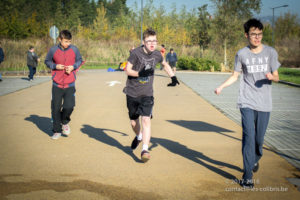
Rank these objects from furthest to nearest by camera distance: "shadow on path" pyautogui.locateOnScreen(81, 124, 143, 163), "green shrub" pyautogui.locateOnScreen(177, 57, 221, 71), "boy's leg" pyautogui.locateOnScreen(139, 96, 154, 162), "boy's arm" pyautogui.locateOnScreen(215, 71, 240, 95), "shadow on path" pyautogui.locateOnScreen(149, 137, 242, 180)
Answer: "green shrub" pyautogui.locateOnScreen(177, 57, 221, 71) → "shadow on path" pyautogui.locateOnScreen(81, 124, 143, 163) → "boy's leg" pyautogui.locateOnScreen(139, 96, 154, 162) → "shadow on path" pyautogui.locateOnScreen(149, 137, 242, 180) → "boy's arm" pyautogui.locateOnScreen(215, 71, 240, 95)

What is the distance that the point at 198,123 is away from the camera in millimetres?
8258

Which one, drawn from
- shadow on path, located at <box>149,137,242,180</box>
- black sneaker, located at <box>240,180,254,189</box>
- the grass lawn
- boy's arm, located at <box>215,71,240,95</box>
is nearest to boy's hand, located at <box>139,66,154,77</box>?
boy's arm, located at <box>215,71,240,95</box>

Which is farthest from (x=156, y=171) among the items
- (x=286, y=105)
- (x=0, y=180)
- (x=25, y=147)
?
(x=286, y=105)

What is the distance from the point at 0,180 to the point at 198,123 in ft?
16.0

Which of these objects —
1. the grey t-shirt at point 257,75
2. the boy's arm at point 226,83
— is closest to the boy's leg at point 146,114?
the boy's arm at point 226,83

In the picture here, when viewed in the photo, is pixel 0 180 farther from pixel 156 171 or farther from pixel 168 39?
pixel 168 39

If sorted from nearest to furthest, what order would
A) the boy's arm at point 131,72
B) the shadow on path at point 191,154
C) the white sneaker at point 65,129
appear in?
the shadow on path at point 191,154, the boy's arm at point 131,72, the white sneaker at point 65,129

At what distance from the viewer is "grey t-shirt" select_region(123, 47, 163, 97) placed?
5.18 m

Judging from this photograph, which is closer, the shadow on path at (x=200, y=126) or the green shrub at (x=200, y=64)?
the shadow on path at (x=200, y=126)

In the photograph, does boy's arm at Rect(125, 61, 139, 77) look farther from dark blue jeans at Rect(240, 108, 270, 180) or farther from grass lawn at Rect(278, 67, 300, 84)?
grass lawn at Rect(278, 67, 300, 84)

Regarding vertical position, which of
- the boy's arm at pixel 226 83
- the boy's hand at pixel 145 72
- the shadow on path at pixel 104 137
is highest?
the boy's hand at pixel 145 72

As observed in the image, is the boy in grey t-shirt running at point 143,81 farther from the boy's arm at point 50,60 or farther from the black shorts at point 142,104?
the boy's arm at point 50,60

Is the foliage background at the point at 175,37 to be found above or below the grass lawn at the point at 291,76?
above

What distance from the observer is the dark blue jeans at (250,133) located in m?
4.19
